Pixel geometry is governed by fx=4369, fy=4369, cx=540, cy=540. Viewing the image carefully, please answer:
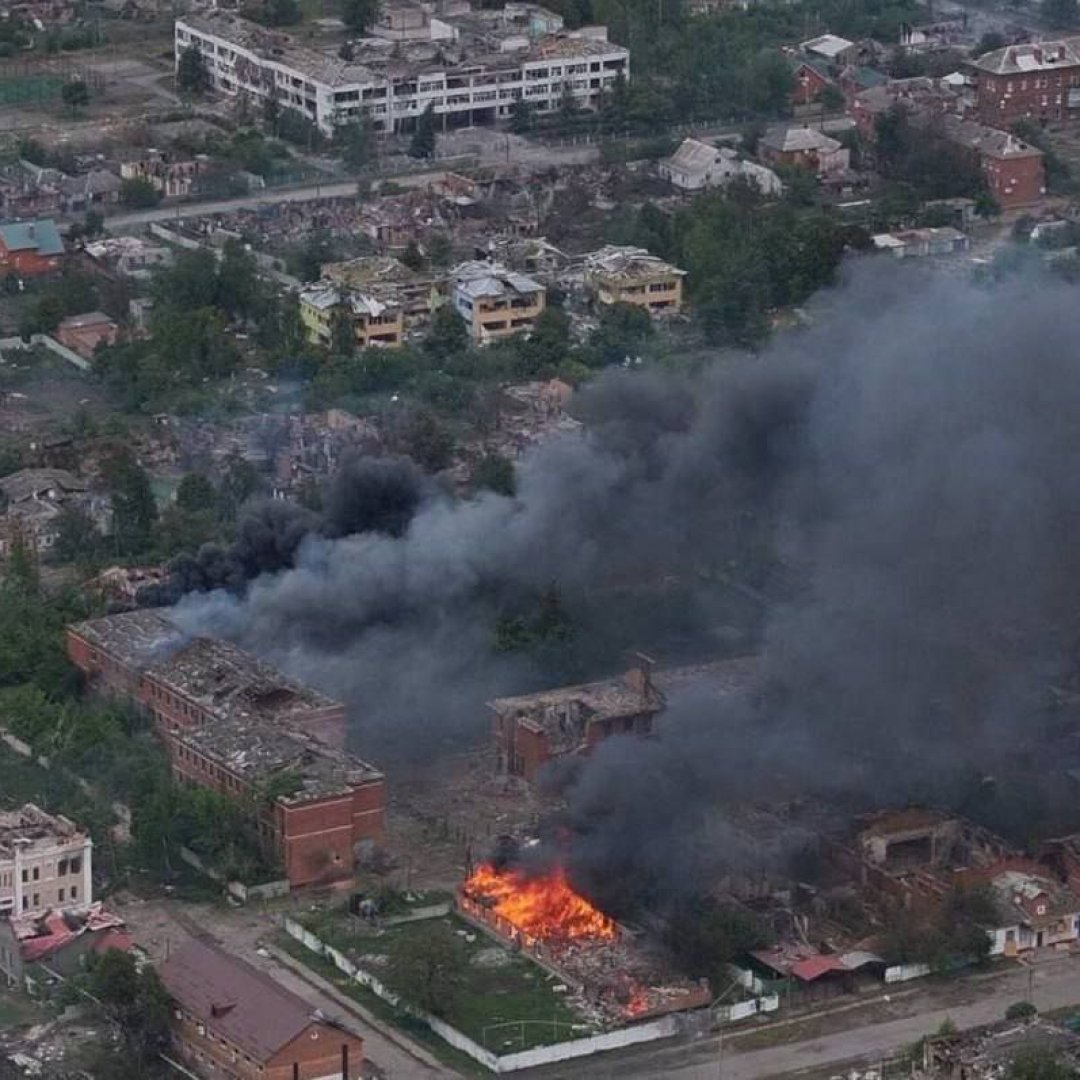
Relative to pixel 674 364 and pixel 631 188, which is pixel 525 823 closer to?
pixel 674 364

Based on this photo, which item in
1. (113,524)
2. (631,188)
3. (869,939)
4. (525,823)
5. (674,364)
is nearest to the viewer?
(869,939)

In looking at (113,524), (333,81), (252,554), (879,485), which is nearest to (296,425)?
(113,524)

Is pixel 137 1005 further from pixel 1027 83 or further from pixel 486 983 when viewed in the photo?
pixel 1027 83

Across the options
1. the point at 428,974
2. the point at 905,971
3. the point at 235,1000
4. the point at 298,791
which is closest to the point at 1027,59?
the point at 298,791

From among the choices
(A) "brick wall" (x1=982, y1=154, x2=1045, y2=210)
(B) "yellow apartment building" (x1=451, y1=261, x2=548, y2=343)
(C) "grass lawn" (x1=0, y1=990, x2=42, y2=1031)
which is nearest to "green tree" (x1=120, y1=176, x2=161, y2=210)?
(B) "yellow apartment building" (x1=451, y1=261, x2=548, y2=343)

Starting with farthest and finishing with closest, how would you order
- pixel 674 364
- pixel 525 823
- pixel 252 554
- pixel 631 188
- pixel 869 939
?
1. pixel 631 188
2. pixel 674 364
3. pixel 252 554
4. pixel 525 823
5. pixel 869 939

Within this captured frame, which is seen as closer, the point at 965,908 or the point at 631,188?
the point at 965,908

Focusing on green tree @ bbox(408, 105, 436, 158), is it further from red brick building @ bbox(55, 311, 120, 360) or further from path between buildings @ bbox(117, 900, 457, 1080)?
path between buildings @ bbox(117, 900, 457, 1080)
